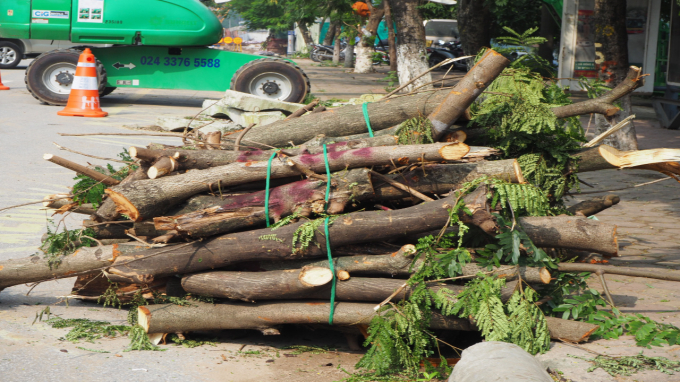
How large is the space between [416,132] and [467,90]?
1.51ft

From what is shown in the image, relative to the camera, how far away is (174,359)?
148 inches

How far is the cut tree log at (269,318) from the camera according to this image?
375 cm

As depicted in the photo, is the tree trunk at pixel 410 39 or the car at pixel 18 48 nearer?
the tree trunk at pixel 410 39

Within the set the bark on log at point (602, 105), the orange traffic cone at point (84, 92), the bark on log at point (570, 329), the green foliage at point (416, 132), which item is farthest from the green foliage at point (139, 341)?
the orange traffic cone at point (84, 92)

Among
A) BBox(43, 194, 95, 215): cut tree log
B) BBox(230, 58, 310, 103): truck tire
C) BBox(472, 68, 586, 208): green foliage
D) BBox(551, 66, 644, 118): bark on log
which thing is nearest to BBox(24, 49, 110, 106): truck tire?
BBox(230, 58, 310, 103): truck tire

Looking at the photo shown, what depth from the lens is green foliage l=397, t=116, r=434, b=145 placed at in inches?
169

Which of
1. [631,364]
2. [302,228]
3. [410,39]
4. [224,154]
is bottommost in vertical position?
[631,364]

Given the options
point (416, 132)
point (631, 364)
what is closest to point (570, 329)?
point (631, 364)

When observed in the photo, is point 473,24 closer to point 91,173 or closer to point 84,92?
point 84,92

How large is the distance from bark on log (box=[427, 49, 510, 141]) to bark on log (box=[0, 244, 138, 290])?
2341 mm

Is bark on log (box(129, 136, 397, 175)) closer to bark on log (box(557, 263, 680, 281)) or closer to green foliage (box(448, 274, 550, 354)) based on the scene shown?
green foliage (box(448, 274, 550, 354))

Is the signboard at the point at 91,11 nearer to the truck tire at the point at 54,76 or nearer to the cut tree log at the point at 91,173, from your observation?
the truck tire at the point at 54,76

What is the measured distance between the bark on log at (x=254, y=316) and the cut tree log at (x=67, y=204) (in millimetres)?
1175

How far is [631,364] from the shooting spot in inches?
135
